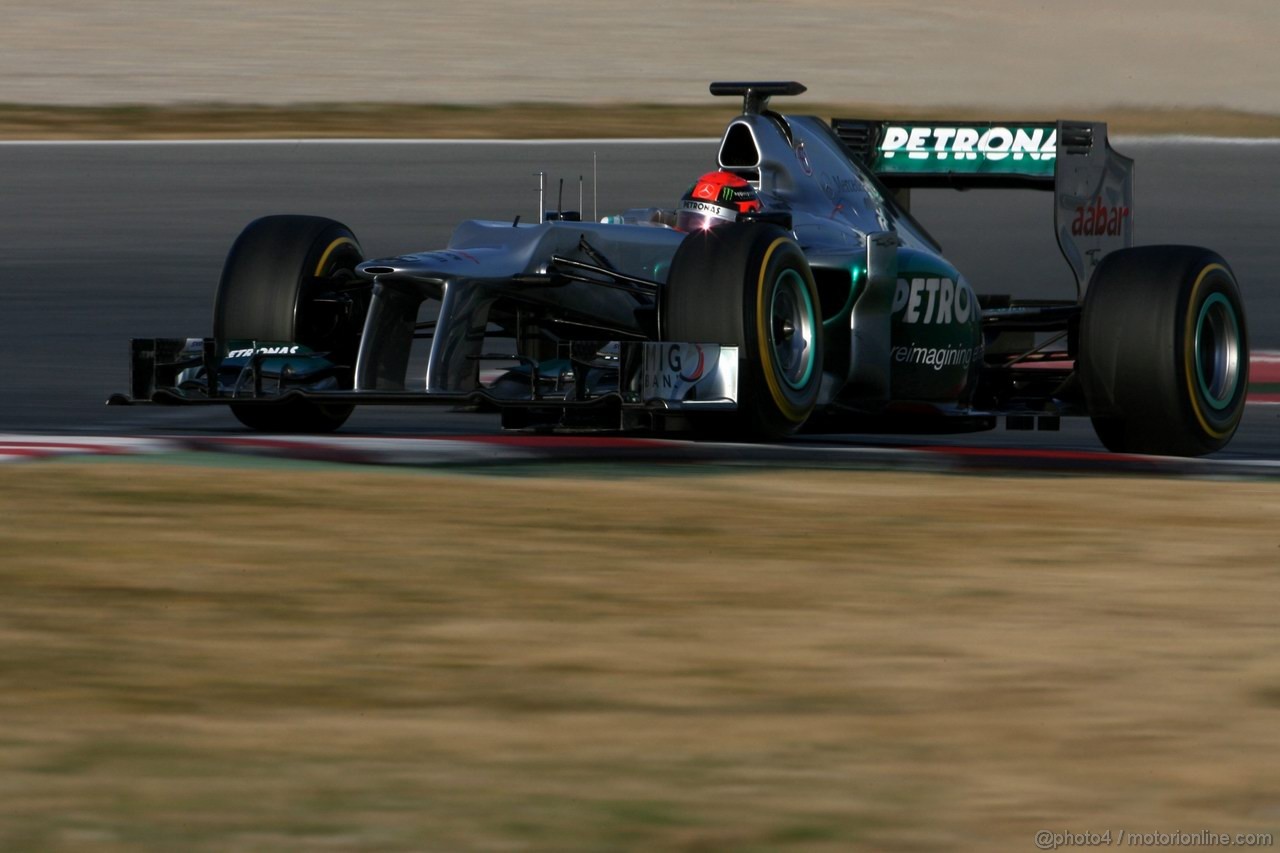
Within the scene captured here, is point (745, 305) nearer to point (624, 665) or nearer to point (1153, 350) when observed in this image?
point (1153, 350)

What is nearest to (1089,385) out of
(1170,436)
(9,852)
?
(1170,436)

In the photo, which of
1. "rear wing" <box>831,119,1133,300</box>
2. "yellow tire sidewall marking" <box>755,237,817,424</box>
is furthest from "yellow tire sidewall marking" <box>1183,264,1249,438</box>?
"yellow tire sidewall marking" <box>755,237,817,424</box>

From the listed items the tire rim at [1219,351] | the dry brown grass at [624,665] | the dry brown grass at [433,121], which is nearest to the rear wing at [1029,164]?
the tire rim at [1219,351]

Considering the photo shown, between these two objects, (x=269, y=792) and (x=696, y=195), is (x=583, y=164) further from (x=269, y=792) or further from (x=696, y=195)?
(x=269, y=792)

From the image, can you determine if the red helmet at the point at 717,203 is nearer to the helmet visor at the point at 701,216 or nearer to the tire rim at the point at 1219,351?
the helmet visor at the point at 701,216

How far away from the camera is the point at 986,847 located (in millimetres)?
3746

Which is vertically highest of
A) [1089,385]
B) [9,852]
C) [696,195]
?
[696,195]

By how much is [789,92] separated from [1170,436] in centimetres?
204

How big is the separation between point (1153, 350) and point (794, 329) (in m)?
1.35

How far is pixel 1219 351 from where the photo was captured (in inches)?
354

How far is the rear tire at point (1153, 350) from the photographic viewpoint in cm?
854

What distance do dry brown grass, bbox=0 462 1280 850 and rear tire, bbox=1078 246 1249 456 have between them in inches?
47.3

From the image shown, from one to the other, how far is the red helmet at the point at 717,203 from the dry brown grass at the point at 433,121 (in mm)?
10598

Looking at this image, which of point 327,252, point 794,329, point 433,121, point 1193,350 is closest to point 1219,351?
point 1193,350
